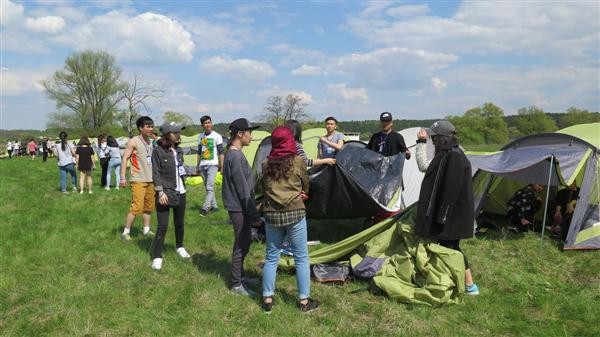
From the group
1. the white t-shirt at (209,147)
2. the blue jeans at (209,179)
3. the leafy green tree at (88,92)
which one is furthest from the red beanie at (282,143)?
the leafy green tree at (88,92)

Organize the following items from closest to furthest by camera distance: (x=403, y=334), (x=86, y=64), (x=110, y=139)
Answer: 1. (x=403, y=334)
2. (x=110, y=139)
3. (x=86, y=64)

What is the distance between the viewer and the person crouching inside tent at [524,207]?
7.76m

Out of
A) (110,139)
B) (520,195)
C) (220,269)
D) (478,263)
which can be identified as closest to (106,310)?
(220,269)

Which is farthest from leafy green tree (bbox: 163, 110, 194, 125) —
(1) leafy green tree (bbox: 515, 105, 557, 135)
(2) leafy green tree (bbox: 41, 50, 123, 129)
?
(1) leafy green tree (bbox: 515, 105, 557, 135)

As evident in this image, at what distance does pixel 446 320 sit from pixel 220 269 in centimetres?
274

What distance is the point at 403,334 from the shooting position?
3.85 metres

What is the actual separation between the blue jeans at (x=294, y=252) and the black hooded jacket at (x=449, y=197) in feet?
4.35

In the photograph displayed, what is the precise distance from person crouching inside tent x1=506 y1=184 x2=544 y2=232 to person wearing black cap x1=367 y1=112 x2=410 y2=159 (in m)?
2.58

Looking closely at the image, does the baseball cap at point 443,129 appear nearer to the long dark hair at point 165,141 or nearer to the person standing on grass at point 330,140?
the person standing on grass at point 330,140

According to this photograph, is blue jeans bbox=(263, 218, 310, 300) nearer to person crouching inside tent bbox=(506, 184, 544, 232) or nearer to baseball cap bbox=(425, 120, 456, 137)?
baseball cap bbox=(425, 120, 456, 137)

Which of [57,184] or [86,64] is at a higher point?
[86,64]

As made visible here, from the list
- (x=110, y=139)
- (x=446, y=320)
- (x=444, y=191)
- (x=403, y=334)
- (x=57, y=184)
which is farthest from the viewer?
(x=57, y=184)

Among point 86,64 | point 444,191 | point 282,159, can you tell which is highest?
point 86,64

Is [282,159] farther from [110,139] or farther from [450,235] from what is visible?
[110,139]
